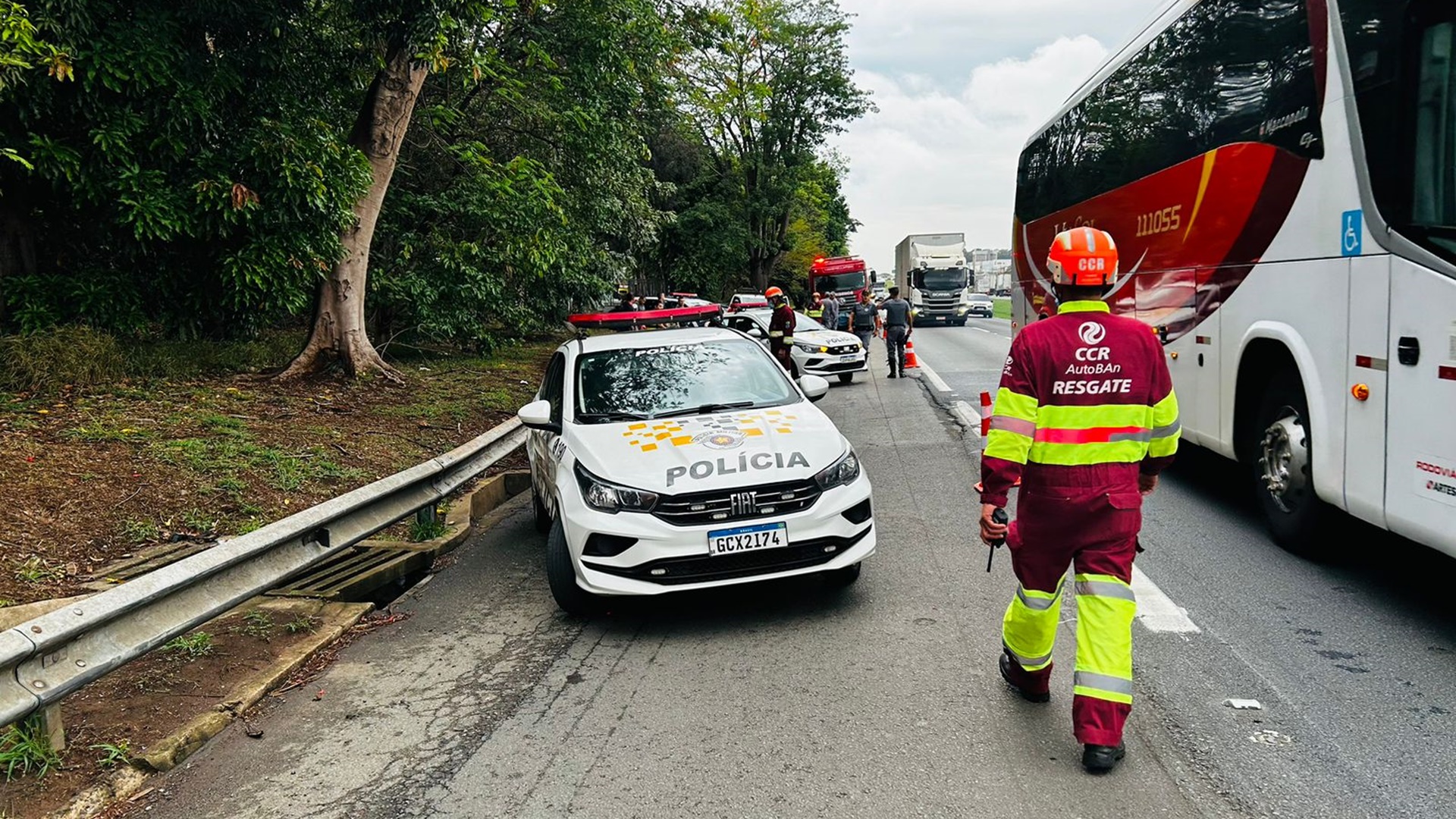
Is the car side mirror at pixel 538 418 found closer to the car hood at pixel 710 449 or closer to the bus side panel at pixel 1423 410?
the car hood at pixel 710 449

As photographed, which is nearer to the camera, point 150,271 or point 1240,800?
point 1240,800

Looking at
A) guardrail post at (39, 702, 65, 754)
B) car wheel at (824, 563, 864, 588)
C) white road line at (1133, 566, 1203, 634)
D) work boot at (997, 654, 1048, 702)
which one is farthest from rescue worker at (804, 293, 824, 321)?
guardrail post at (39, 702, 65, 754)

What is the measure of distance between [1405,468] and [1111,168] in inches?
216

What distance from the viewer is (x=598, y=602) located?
584 cm

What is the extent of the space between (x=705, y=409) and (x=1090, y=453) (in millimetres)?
3106

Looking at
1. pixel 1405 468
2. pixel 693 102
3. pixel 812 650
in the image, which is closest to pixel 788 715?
pixel 812 650

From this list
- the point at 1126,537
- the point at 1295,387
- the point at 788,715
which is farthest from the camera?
the point at 1295,387

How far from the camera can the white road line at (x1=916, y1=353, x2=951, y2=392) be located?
1726cm

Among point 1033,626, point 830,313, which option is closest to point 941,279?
point 830,313

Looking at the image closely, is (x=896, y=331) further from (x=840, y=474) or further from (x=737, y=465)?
(x=737, y=465)

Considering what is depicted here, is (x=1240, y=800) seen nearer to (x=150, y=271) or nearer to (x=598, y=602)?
(x=598, y=602)

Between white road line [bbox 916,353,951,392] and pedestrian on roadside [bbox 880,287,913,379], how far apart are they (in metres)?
0.54

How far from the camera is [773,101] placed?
4875 cm

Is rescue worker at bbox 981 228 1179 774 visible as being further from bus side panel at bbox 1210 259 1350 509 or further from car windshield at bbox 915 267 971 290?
car windshield at bbox 915 267 971 290
